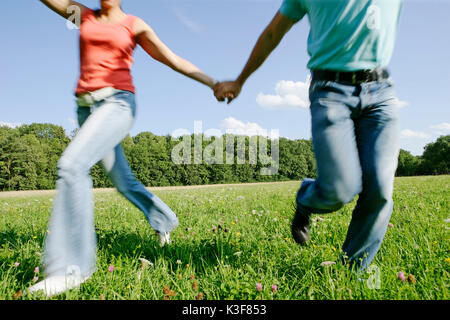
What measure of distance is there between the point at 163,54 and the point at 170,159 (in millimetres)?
49091

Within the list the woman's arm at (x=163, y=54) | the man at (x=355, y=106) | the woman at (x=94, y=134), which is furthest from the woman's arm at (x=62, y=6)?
the man at (x=355, y=106)

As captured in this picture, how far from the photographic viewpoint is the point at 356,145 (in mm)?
2105

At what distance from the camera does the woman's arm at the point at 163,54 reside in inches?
105

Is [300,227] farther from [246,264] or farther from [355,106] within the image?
[355,106]

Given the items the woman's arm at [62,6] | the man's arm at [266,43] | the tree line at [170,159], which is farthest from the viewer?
the tree line at [170,159]

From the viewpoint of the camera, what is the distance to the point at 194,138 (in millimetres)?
54156

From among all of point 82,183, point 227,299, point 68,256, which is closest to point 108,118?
point 82,183

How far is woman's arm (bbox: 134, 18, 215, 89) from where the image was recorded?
8.73 ft

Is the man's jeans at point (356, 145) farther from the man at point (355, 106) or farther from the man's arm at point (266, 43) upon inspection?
the man's arm at point (266, 43)

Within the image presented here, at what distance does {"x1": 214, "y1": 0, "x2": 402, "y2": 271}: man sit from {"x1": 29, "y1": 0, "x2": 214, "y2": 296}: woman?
4.58 ft

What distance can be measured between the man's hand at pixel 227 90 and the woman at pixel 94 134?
0.27m

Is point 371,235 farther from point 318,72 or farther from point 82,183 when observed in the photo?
point 82,183

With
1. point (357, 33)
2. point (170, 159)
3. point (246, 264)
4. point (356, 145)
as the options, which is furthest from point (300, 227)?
point (170, 159)
